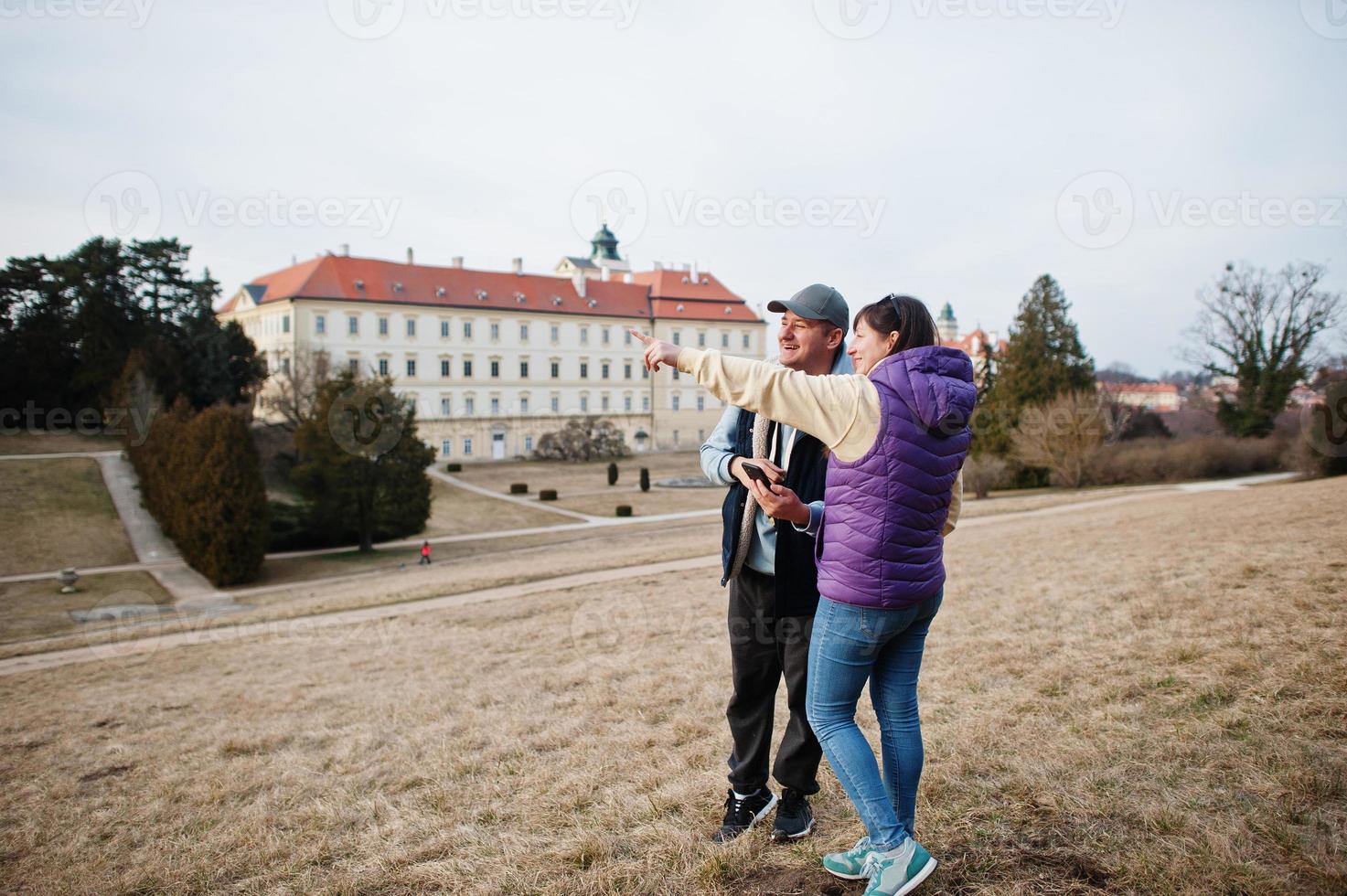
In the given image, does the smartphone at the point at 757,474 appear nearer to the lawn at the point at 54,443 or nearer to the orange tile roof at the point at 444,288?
the lawn at the point at 54,443

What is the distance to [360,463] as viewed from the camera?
2789 cm

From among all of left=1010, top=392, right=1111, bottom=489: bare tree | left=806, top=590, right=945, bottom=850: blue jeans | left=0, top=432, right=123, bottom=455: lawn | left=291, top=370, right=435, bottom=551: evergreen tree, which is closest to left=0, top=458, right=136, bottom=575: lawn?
left=0, top=432, right=123, bottom=455: lawn

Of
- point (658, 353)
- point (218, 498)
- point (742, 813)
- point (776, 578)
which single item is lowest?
point (218, 498)

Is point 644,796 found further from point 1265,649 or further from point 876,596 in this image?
point 1265,649

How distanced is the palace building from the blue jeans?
4752 cm

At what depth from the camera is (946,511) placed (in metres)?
2.62

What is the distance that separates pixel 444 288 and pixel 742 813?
59.1 m

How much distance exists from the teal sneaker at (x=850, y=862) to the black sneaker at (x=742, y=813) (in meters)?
0.52

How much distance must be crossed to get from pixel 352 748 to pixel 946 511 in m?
4.45

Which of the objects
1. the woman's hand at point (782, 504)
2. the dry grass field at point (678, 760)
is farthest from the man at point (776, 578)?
the dry grass field at point (678, 760)

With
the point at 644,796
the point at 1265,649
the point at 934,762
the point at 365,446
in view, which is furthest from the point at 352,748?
the point at 365,446

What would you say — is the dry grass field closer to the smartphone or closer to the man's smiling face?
the smartphone

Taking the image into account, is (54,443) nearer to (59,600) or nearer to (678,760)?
(59,600)

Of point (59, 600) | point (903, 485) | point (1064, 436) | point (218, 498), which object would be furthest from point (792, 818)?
point (1064, 436)
